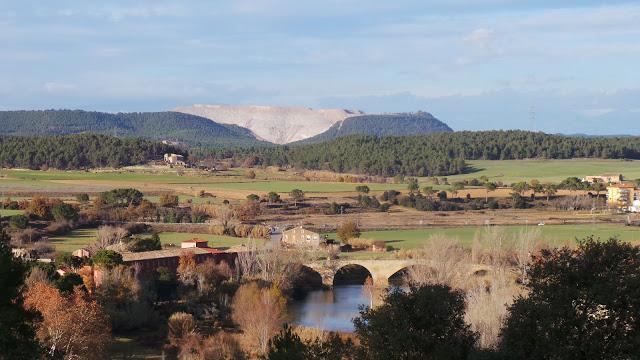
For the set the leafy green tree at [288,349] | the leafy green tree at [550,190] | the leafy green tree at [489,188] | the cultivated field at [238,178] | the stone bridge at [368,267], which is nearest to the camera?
the leafy green tree at [288,349]

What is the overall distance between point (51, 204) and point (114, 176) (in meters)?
26.8

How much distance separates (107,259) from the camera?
138 ft

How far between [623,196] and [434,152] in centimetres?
3837

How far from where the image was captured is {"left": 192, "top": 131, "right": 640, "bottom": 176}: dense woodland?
111 metres

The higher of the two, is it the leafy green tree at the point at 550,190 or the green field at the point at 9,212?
the leafy green tree at the point at 550,190

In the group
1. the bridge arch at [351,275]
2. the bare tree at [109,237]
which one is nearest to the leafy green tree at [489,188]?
the bridge arch at [351,275]

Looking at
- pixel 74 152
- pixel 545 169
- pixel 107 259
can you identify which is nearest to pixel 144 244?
pixel 107 259

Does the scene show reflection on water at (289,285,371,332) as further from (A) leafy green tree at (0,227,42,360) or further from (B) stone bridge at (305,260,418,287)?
(A) leafy green tree at (0,227,42,360)

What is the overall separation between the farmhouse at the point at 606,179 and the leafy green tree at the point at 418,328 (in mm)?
74712

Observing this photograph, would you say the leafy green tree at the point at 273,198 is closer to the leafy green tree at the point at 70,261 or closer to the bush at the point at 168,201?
the bush at the point at 168,201

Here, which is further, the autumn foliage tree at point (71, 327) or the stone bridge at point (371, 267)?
the stone bridge at point (371, 267)

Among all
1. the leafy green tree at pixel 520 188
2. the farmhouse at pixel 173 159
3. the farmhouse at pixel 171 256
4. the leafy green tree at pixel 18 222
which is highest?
the farmhouse at pixel 173 159

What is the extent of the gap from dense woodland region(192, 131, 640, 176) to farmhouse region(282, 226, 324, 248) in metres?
50.8

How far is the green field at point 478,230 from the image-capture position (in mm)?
55062
